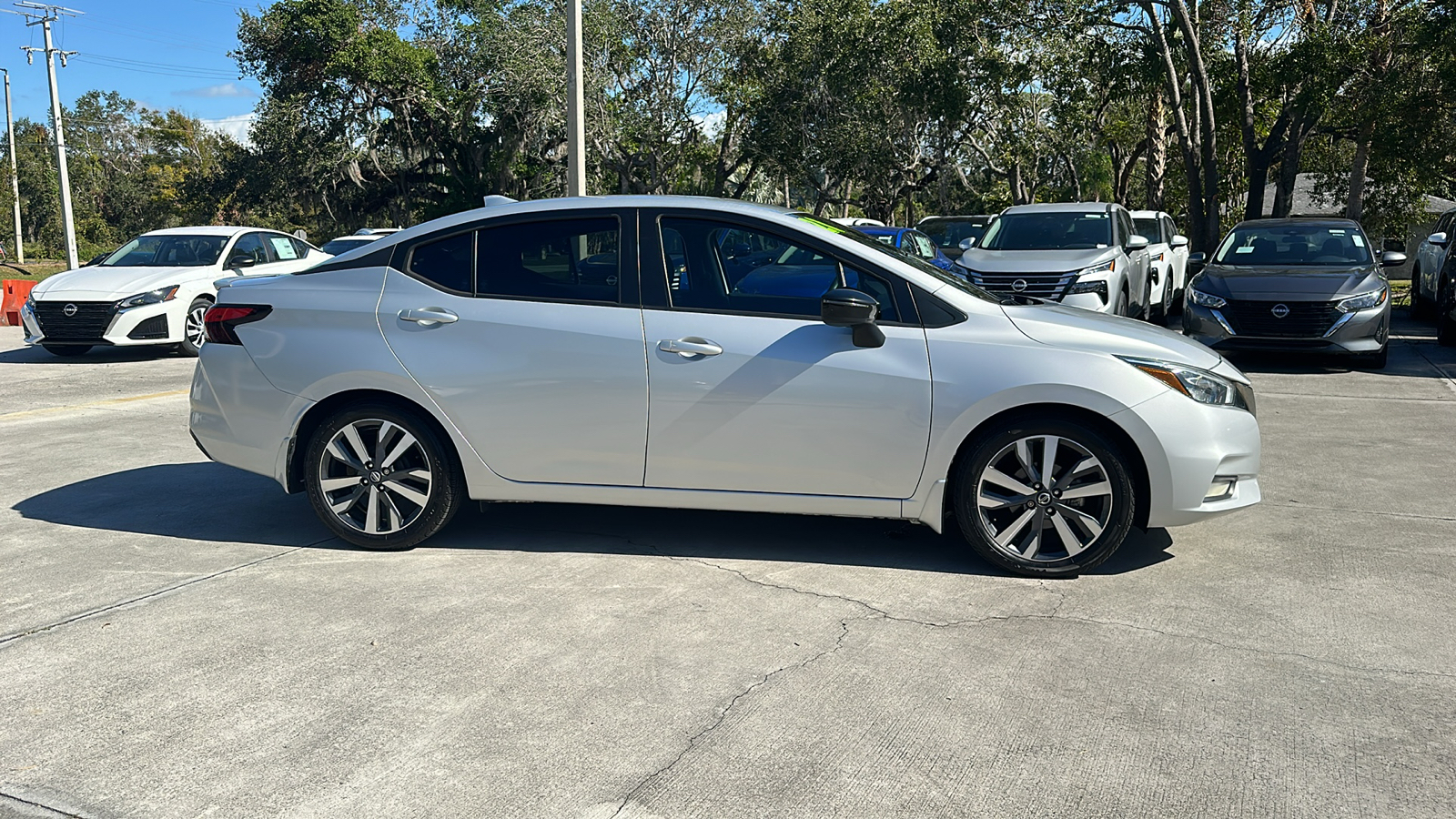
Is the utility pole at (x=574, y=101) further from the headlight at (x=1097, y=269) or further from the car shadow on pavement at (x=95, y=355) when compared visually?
the headlight at (x=1097, y=269)

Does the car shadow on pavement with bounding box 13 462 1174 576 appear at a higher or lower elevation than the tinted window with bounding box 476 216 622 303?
lower

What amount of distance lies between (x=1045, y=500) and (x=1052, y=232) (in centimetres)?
1027

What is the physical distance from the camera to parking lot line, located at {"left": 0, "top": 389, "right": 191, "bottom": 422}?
9.52m

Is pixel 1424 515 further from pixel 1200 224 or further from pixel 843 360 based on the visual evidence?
pixel 1200 224

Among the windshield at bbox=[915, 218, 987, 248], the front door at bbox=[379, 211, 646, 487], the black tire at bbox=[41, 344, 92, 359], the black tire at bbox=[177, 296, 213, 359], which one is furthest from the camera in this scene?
the windshield at bbox=[915, 218, 987, 248]

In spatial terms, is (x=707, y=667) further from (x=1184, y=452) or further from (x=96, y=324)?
(x=96, y=324)

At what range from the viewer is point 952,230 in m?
20.8

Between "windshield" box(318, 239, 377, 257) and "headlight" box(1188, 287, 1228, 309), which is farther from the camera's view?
"windshield" box(318, 239, 377, 257)

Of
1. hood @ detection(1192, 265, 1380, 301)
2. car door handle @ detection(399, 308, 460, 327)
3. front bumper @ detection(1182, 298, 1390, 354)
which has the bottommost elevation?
front bumper @ detection(1182, 298, 1390, 354)

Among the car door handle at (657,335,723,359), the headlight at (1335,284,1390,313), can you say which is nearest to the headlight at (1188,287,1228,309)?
the headlight at (1335,284,1390,313)

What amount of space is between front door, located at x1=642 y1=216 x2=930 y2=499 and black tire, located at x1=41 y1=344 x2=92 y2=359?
1123 cm

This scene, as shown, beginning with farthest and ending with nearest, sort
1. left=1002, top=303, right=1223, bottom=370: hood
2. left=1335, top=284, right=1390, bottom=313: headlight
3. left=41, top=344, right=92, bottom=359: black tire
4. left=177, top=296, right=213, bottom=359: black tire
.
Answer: left=177, top=296, right=213, bottom=359: black tire, left=41, top=344, right=92, bottom=359: black tire, left=1335, top=284, right=1390, bottom=313: headlight, left=1002, top=303, right=1223, bottom=370: hood

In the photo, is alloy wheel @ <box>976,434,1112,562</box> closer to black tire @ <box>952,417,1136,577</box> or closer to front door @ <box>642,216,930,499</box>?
black tire @ <box>952,417,1136,577</box>

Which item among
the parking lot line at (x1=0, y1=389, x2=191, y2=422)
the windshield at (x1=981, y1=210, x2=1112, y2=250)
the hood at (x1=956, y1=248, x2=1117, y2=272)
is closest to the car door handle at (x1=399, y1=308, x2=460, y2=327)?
the parking lot line at (x1=0, y1=389, x2=191, y2=422)
